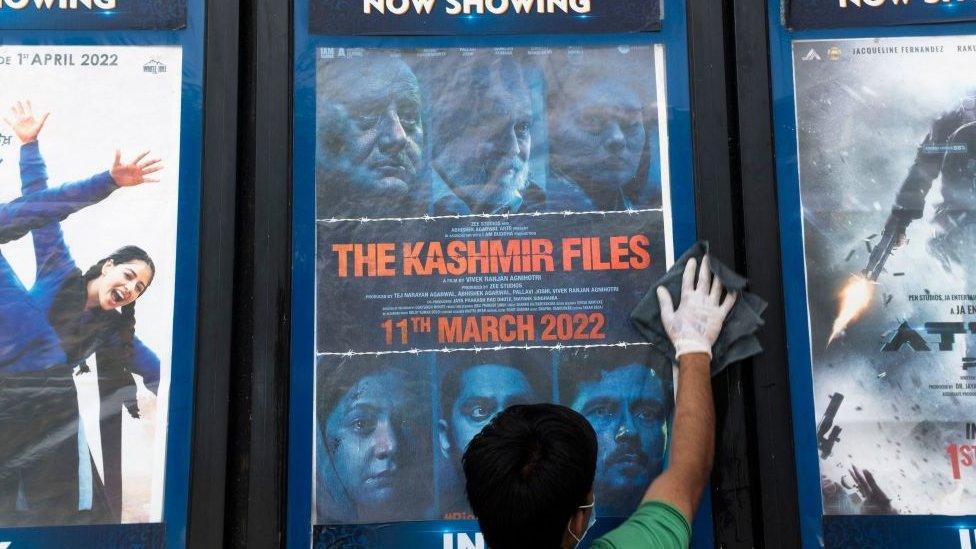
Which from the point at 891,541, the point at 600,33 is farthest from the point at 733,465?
the point at 600,33

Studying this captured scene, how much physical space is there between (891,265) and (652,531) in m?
1.02

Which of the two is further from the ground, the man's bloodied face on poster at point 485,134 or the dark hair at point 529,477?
the man's bloodied face on poster at point 485,134

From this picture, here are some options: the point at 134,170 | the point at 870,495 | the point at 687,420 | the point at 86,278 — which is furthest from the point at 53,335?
the point at 870,495

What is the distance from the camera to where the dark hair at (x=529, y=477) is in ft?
5.00

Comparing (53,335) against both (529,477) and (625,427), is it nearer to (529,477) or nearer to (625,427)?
(529,477)

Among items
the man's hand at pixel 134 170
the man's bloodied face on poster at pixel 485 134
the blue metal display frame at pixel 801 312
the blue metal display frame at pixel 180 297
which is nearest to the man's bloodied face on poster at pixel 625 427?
the blue metal display frame at pixel 801 312

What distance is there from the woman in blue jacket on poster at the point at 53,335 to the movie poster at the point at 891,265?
6.04 ft

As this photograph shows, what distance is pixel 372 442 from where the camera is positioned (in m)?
2.09

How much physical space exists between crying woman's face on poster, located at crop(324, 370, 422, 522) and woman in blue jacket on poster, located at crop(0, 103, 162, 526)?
1.71 feet

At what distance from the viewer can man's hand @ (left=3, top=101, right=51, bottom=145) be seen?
218 centimetres

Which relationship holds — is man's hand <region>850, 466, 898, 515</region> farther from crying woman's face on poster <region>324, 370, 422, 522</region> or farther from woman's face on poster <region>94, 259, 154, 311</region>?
woman's face on poster <region>94, 259, 154, 311</region>

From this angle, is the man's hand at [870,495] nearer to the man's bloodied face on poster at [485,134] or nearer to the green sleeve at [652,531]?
the green sleeve at [652,531]

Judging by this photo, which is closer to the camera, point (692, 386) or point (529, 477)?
point (529, 477)

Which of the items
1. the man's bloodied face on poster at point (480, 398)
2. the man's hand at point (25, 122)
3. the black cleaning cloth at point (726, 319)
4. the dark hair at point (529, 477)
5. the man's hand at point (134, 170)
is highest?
the man's hand at point (25, 122)
